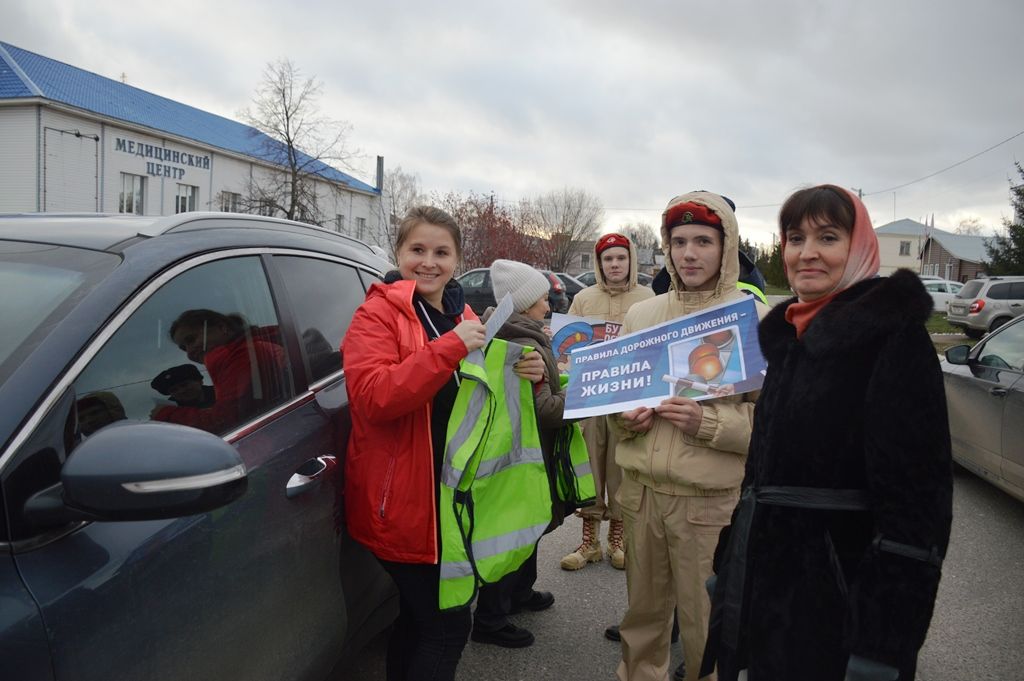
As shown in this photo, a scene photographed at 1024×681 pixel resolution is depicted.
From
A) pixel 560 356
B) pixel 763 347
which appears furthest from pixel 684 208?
pixel 560 356

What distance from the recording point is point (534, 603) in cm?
378

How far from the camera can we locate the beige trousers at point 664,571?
8.21ft

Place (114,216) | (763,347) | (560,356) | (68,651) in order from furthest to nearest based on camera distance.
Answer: (560,356) → (114,216) → (763,347) → (68,651)

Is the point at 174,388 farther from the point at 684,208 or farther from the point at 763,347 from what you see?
the point at 684,208

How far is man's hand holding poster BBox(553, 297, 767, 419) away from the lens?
93.2 inches

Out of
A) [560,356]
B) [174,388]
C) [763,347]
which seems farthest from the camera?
[560,356]

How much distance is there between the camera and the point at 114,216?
217 cm

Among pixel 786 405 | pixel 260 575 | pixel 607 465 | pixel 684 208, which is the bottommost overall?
pixel 607 465

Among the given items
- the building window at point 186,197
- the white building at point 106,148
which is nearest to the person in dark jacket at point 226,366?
the white building at point 106,148

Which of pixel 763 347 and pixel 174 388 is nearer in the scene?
pixel 174 388

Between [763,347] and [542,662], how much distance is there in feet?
6.81

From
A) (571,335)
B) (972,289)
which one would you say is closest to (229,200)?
(972,289)

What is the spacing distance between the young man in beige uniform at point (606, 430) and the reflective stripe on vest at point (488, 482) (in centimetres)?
166

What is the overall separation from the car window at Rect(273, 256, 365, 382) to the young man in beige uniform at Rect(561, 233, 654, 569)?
201 cm
